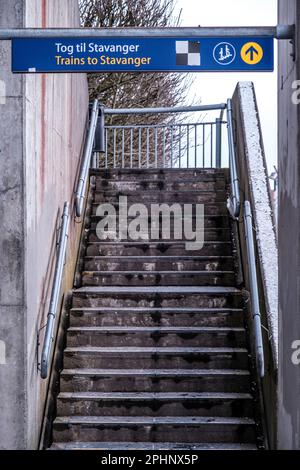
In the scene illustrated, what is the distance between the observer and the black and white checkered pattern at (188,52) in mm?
4879

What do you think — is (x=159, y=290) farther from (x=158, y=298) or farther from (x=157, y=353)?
(x=157, y=353)

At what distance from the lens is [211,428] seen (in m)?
6.03

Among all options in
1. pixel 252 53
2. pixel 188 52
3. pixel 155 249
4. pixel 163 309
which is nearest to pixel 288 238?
pixel 252 53

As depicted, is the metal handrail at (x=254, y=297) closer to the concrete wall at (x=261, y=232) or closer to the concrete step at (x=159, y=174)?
the concrete wall at (x=261, y=232)

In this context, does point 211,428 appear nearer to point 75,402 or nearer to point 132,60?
point 75,402

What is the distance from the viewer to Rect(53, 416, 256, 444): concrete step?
6.01 meters

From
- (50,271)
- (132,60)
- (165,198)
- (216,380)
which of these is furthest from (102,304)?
(132,60)

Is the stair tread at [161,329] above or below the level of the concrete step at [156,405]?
above

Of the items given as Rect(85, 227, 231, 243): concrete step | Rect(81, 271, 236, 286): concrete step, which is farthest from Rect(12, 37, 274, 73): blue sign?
Rect(85, 227, 231, 243): concrete step

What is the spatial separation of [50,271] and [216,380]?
171cm

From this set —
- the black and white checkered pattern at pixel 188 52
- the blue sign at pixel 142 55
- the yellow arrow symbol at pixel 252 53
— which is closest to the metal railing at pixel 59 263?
the blue sign at pixel 142 55

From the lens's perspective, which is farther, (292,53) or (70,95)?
(70,95)

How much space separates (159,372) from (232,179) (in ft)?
7.91

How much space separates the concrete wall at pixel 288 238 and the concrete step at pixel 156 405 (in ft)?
3.44
